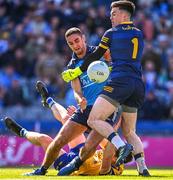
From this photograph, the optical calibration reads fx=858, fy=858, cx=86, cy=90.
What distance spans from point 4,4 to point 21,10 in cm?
52

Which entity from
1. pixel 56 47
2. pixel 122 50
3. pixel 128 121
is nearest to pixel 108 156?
pixel 128 121

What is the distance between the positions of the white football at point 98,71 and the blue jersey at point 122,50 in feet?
0.56

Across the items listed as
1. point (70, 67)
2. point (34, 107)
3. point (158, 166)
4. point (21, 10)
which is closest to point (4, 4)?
point (21, 10)

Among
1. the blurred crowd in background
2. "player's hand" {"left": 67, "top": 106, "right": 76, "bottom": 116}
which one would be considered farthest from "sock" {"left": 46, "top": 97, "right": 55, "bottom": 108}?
the blurred crowd in background

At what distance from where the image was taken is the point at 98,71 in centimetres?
1216

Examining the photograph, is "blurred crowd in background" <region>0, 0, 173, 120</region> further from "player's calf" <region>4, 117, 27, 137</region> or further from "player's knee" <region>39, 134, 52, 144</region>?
"player's knee" <region>39, 134, 52, 144</region>

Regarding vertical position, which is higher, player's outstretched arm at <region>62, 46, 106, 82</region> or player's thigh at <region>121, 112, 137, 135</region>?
player's outstretched arm at <region>62, 46, 106, 82</region>

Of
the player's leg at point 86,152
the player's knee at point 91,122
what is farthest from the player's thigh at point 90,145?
the player's knee at point 91,122

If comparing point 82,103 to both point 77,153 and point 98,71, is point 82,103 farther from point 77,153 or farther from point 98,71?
point 77,153

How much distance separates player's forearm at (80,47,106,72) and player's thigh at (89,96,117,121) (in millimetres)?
544

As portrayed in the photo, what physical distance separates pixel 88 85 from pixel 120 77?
3.35 feet

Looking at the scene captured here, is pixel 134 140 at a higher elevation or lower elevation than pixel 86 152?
higher

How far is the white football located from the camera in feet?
39.9

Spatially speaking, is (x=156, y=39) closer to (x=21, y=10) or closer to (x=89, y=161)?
(x=21, y=10)
